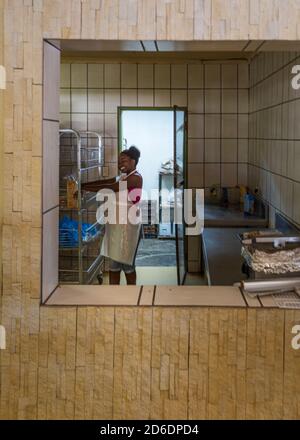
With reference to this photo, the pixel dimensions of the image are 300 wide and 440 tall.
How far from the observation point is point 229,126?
A: 4.80 meters

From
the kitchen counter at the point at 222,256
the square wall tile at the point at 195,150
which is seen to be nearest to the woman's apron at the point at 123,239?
the kitchen counter at the point at 222,256

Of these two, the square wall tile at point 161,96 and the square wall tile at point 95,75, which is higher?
the square wall tile at point 95,75

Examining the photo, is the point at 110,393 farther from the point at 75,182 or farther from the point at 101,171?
the point at 101,171

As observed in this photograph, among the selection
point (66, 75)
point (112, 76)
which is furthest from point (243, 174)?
point (66, 75)

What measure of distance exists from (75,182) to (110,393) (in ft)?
8.52

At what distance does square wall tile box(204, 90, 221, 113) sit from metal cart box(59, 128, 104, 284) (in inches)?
40.0

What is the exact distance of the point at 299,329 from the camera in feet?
3.95

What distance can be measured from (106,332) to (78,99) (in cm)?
384

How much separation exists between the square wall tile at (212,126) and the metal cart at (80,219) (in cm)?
96

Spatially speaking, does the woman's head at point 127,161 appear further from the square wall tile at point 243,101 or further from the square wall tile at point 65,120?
the square wall tile at point 243,101

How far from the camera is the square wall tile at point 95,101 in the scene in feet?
15.7

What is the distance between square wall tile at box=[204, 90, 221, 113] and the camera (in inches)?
189

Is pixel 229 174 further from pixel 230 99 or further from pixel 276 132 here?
pixel 276 132

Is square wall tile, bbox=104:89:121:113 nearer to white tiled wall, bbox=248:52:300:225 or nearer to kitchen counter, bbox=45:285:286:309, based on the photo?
white tiled wall, bbox=248:52:300:225
